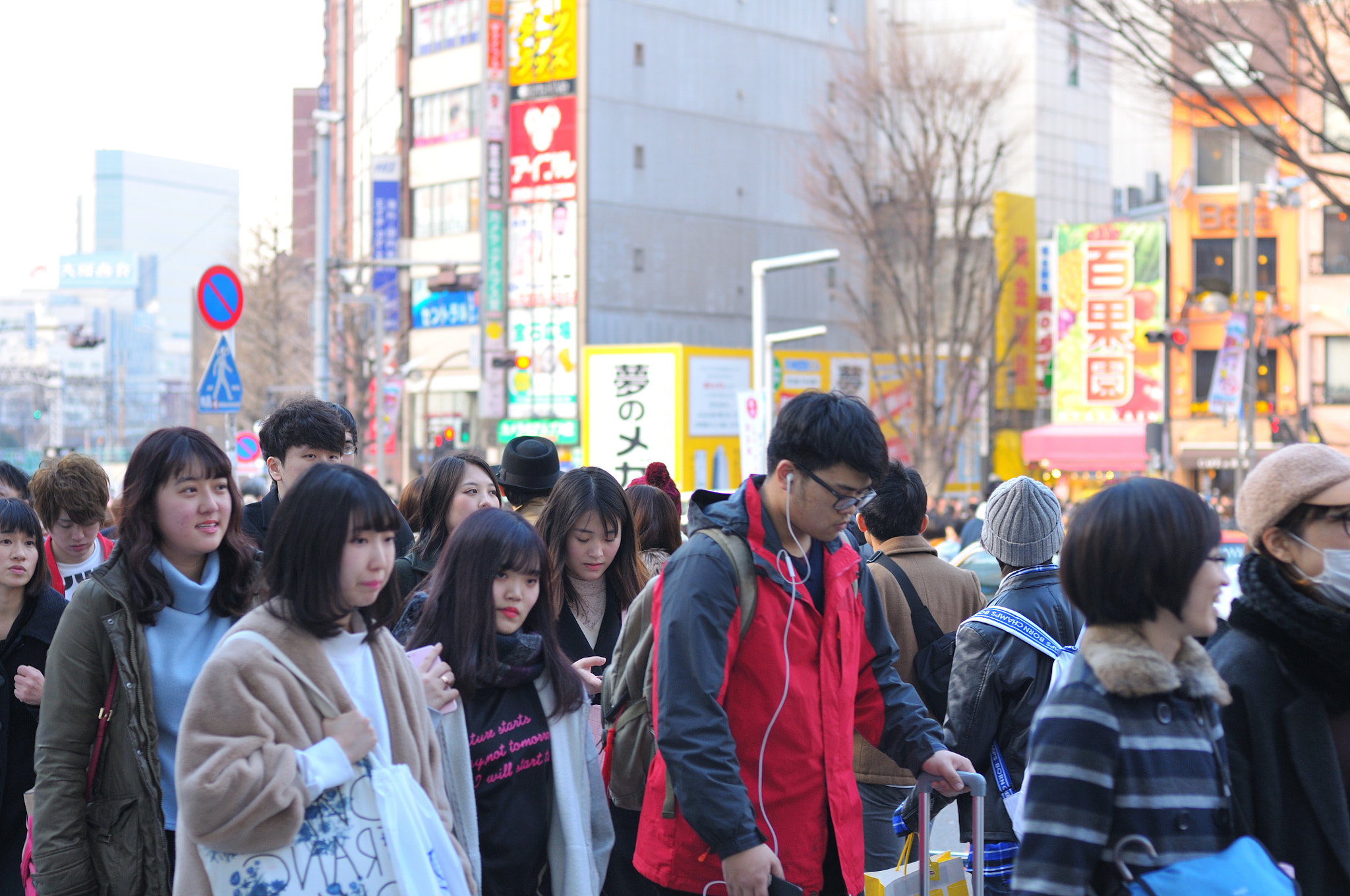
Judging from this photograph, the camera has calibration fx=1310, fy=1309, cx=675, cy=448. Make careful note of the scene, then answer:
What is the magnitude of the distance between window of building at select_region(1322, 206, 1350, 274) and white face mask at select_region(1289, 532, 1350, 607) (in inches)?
1374

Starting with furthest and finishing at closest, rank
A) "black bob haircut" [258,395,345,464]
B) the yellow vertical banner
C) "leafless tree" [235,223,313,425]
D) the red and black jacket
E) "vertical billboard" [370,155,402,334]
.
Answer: "leafless tree" [235,223,313,425] < "vertical billboard" [370,155,402,334] < the yellow vertical banner < "black bob haircut" [258,395,345,464] < the red and black jacket

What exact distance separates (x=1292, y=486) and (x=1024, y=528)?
1434 mm

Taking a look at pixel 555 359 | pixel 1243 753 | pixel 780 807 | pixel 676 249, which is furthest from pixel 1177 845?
pixel 676 249

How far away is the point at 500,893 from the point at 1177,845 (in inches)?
68.9

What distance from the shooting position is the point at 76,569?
5.34 meters

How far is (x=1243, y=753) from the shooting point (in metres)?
2.63

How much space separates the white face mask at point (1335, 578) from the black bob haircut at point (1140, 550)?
428 mm

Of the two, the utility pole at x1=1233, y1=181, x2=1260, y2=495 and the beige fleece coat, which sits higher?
the utility pole at x1=1233, y1=181, x2=1260, y2=495

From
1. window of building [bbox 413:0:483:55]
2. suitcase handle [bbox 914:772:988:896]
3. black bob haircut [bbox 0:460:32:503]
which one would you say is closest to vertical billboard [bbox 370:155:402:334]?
window of building [bbox 413:0:483:55]

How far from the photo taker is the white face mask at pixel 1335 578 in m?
2.70

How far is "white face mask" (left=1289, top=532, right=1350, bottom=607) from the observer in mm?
2703

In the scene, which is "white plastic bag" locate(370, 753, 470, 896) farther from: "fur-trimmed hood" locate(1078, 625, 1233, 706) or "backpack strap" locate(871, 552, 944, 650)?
"backpack strap" locate(871, 552, 944, 650)

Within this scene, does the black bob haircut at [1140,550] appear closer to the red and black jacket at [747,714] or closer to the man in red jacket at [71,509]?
the red and black jacket at [747,714]

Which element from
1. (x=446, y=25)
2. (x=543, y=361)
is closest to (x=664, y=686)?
(x=543, y=361)
